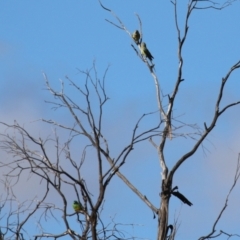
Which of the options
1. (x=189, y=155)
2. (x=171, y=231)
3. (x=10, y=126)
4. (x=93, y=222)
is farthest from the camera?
(x=189, y=155)

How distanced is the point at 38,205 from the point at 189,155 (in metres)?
1.84

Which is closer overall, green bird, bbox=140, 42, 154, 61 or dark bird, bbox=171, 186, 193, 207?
dark bird, bbox=171, 186, 193, 207

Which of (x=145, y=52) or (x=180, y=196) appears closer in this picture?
(x=180, y=196)

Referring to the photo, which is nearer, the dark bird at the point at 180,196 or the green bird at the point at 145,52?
the dark bird at the point at 180,196

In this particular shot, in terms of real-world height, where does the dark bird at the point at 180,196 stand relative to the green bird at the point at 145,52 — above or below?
below

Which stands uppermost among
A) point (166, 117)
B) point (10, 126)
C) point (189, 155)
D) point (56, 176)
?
point (166, 117)

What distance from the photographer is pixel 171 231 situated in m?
7.68

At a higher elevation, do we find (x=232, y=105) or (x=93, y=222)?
(x=232, y=105)

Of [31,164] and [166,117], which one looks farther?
[166,117]

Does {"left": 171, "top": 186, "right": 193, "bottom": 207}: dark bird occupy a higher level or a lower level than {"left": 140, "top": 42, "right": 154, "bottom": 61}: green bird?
lower

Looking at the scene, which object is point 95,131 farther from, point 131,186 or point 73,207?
point 131,186

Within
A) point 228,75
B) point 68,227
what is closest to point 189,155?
point 228,75

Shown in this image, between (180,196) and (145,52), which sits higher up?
(145,52)

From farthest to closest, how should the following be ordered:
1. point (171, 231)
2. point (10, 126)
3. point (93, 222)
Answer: point (171, 231) < point (10, 126) < point (93, 222)
